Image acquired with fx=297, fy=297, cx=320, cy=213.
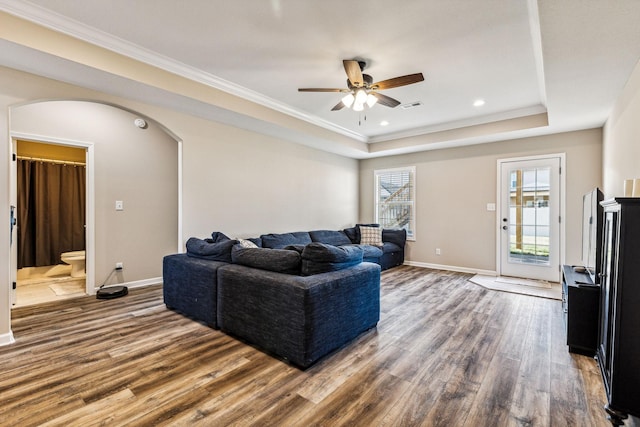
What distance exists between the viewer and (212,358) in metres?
2.41

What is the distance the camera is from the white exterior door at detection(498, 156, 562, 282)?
4824 millimetres

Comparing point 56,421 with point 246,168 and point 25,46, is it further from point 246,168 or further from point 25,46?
point 246,168

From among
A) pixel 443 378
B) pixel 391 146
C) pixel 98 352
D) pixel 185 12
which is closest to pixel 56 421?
pixel 98 352

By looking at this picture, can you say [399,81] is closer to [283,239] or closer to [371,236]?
[283,239]

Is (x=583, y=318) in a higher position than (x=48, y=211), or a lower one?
lower

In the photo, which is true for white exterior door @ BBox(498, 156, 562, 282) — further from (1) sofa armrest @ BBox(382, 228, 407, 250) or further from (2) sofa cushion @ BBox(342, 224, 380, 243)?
(2) sofa cushion @ BBox(342, 224, 380, 243)

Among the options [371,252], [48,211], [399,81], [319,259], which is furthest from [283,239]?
[48,211]

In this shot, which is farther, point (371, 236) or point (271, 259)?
point (371, 236)

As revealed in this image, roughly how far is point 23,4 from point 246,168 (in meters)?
2.88

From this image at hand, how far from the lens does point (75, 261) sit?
4992 millimetres

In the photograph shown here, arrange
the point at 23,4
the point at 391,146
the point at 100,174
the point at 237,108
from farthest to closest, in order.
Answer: the point at 391,146
the point at 100,174
the point at 237,108
the point at 23,4

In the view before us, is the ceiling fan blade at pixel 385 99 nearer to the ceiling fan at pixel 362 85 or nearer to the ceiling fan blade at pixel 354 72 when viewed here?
the ceiling fan at pixel 362 85

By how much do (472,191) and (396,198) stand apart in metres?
1.61

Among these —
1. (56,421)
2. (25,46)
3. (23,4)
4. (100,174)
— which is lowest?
(56,421)
